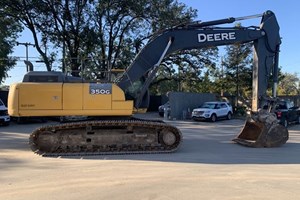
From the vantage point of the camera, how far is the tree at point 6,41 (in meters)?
35.0

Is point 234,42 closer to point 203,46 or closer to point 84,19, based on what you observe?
point 203,46

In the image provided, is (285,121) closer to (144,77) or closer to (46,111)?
(144,77)

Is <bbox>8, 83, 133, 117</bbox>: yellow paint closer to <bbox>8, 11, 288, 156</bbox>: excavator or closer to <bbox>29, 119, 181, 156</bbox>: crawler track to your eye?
<bbox>8, 11, 288, 156</bbox>: excavator

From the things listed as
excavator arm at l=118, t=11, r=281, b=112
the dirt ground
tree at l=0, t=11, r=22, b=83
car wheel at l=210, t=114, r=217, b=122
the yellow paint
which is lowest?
the dirt ground

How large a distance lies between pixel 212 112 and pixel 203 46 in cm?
1699

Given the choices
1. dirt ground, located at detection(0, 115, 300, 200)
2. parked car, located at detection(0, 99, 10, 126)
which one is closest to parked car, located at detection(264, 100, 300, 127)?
dirt ground, located at detection(0, 115, 300, 200)

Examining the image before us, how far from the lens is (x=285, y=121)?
25141 millimetres

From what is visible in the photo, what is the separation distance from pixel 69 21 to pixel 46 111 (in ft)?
80.5

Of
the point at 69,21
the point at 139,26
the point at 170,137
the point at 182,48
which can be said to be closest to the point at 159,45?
the point at 182,48

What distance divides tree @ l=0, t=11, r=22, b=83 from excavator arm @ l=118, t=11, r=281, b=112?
24028 millimetres

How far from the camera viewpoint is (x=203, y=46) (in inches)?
592

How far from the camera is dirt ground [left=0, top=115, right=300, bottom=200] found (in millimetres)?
7581

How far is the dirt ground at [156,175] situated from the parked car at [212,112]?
17.8 m

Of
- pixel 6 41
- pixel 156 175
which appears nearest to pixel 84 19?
pixel 6 41
